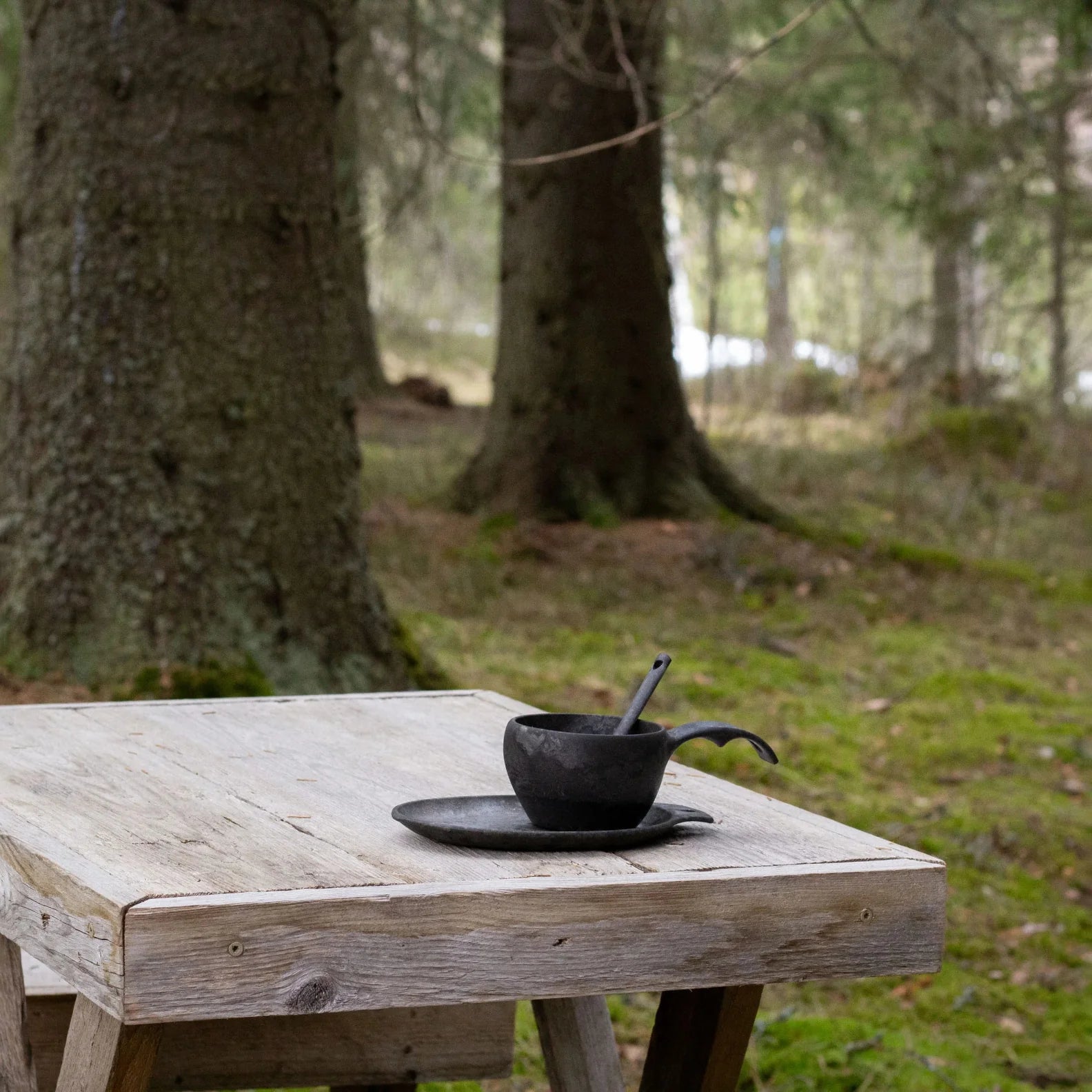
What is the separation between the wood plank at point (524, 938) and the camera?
141cm

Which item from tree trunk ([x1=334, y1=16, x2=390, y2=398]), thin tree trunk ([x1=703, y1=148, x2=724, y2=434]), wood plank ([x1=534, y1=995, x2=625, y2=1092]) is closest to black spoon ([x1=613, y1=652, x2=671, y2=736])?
wood plank ([x1=534, y1=995, x2=625, y2=1092])

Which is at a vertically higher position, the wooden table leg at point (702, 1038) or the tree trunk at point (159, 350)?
the tree trunk at point (159, 350)

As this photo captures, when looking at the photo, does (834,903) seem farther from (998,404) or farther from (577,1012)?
(998,404)

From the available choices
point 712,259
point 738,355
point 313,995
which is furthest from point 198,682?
point 738,355

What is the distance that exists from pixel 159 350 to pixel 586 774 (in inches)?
124

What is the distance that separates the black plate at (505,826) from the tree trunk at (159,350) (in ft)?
9.14

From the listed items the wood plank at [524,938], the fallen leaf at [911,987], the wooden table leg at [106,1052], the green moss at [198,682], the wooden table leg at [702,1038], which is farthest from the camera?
the green moss at [198,682]

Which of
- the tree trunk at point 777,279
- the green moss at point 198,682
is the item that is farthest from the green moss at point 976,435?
the green moss at point 198,682

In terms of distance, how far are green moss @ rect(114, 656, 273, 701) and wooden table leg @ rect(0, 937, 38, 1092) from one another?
2321 millimetres

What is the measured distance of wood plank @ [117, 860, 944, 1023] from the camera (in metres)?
1.41

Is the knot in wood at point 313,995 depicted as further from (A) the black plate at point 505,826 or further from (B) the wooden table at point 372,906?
(A) the black plate at point 505,826

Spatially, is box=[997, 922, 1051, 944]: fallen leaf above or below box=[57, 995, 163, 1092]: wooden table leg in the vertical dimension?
below

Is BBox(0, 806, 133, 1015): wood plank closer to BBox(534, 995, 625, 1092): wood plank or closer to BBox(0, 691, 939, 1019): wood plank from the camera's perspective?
BBox(0, 691, 939, 1019): wood plank

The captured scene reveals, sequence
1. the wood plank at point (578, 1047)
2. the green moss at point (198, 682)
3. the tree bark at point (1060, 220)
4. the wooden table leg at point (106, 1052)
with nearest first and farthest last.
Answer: the wooden table leg at point (106, 1052) → the wood plank at point (578, 1047) → the green moss at point (198, 682) → the tree bark at point (1060, 220)
